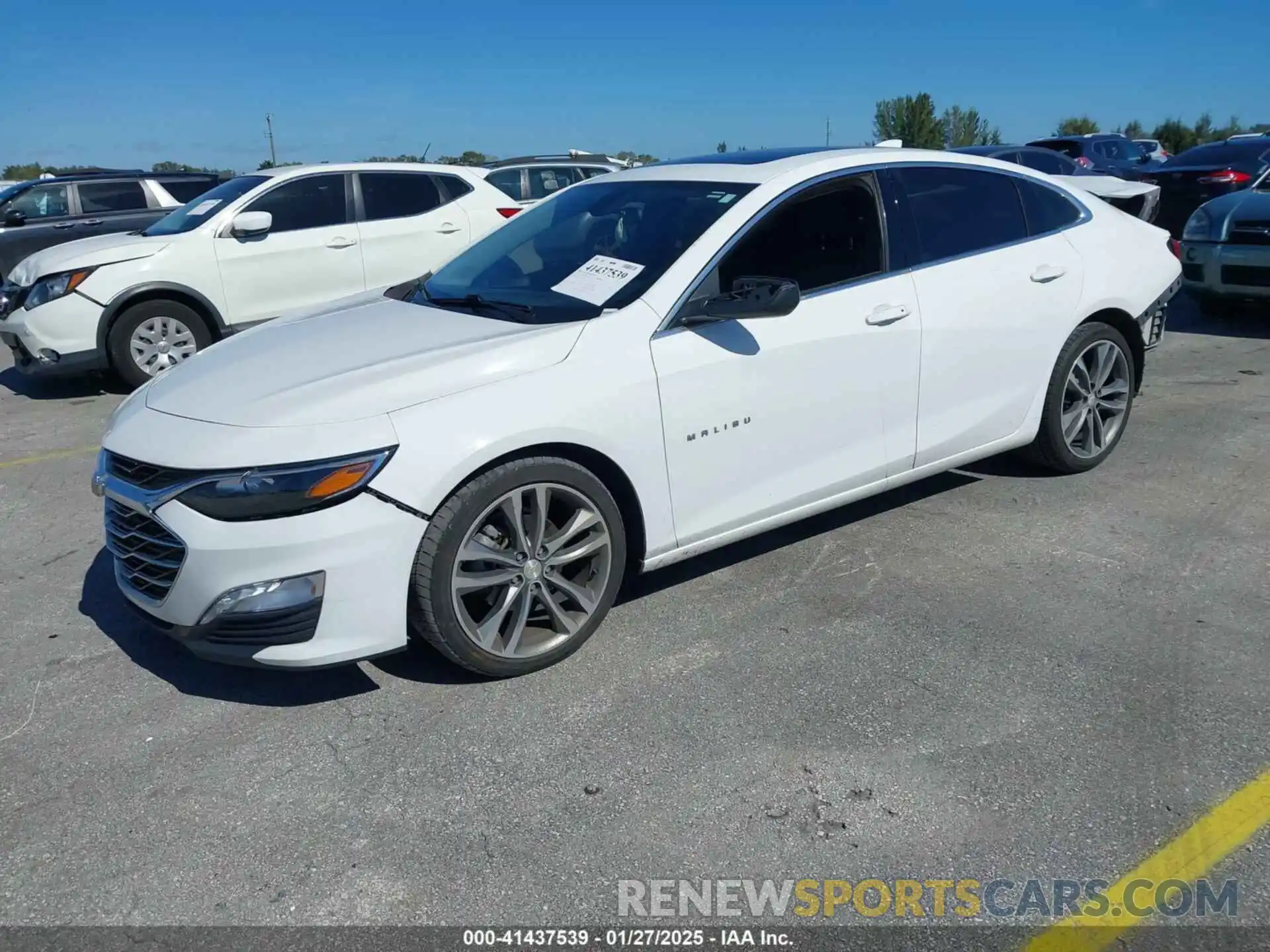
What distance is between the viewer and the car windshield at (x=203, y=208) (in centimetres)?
833

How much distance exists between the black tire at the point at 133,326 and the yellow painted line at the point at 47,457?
157 cm

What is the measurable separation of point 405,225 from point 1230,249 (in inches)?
273

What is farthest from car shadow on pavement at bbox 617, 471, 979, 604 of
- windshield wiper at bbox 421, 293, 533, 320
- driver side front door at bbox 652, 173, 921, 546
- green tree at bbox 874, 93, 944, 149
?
green tree at bbox 874, 93, 944, 149

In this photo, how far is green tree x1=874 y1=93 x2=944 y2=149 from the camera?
42.4m

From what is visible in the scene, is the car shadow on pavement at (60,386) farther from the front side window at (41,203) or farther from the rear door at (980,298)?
the rear door at (980,298)

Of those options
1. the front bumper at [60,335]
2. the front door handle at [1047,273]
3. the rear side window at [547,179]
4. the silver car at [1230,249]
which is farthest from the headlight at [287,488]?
the rear side window at [547,179]

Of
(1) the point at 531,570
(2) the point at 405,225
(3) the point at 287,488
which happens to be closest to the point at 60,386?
(2) the point at 405,225

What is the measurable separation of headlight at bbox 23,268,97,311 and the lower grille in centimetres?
904

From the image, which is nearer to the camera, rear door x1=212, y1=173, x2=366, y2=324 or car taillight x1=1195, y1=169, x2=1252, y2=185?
rear door x1=212, y1=173, x2=366, y2=324

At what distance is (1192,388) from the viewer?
704 cm

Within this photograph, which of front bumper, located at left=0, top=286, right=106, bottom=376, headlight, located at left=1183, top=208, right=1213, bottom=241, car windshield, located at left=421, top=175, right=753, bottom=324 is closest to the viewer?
car windshield, located at left=421, top=175, right=753, bottom=324

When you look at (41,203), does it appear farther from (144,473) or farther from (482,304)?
(144,473)

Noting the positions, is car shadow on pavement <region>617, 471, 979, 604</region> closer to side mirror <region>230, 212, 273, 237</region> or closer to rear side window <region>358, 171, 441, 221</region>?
side mirror <region>230, 212, 273, 237</region>

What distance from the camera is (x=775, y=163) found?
4.23m
